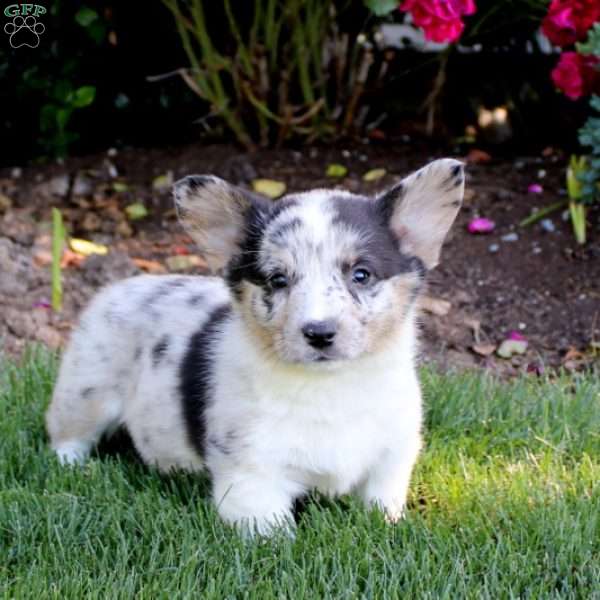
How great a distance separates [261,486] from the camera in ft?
11.6

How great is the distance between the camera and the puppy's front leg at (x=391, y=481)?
12.3ft

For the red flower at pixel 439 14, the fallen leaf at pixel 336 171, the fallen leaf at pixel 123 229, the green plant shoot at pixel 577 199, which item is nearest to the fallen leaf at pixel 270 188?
the fallen leaf at pixel 336 171

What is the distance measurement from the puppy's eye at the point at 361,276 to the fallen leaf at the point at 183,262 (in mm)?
2771

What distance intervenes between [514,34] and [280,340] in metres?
4.55

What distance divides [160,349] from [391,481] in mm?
1009

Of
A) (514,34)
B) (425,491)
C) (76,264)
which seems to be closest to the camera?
(425,491)

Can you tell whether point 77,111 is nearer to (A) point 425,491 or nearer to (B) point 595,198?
(B) point 595,198

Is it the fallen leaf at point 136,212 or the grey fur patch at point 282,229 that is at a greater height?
the grey fur patch at point 282,229

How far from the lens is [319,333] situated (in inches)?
126

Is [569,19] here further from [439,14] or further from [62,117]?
[62,117]

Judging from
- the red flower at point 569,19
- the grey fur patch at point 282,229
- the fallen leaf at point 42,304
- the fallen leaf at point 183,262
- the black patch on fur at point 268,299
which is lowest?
the fallen leaf at point 42,304

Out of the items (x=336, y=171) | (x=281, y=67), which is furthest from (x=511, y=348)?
(x=281, y=67)

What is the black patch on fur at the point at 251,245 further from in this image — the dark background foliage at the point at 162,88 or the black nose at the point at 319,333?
the dark background foliage at the point at 162,88

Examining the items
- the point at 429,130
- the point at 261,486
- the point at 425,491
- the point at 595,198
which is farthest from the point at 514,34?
the point at 261,486
